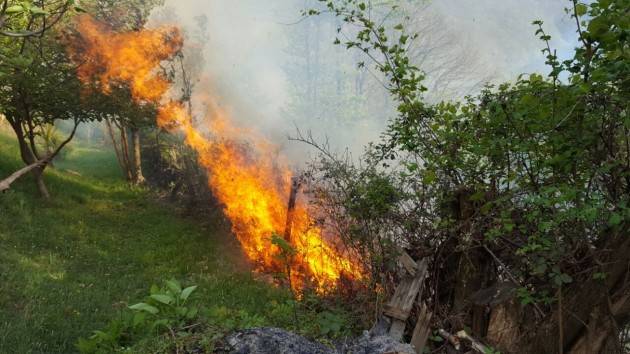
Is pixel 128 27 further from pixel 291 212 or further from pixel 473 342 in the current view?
pixel 473 342

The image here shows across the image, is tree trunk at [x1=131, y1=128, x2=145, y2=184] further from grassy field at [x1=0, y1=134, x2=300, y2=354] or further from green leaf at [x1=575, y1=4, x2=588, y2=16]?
green leaf at [x1=575, y1=4, x2=588, y2=16]

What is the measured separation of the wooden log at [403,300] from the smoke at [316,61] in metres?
12.2

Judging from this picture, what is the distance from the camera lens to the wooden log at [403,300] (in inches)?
199

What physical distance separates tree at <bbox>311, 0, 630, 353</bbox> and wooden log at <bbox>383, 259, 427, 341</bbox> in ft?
0.93

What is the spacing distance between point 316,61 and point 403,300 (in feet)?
155

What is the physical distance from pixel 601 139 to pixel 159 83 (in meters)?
15.1

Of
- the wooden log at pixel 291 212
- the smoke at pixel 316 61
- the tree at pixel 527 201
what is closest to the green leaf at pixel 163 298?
the tree at pixel 527 201

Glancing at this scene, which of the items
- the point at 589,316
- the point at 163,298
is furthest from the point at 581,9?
the point at 163,298

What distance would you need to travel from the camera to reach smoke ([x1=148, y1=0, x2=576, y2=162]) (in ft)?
75.3

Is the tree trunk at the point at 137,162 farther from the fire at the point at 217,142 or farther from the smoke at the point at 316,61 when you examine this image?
the fire at the point at 217,142

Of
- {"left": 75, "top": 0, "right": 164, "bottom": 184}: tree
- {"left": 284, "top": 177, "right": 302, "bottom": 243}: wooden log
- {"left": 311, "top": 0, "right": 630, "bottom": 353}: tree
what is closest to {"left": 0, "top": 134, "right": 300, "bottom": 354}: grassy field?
{"left": 284, "top": 177, "right": 302, "bottom": 243}: wooden log

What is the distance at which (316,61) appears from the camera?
49906mm

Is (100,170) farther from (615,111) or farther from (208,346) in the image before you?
(615,111)

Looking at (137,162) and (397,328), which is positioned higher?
(137,162)
